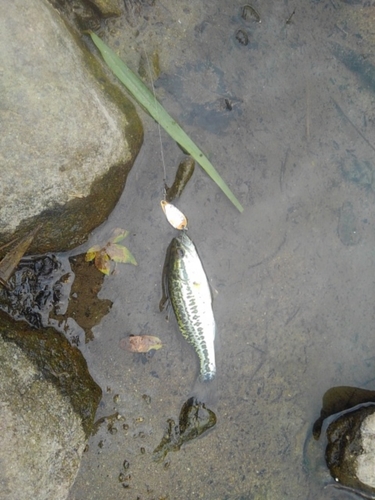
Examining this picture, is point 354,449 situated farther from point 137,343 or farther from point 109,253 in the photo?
point 109,253

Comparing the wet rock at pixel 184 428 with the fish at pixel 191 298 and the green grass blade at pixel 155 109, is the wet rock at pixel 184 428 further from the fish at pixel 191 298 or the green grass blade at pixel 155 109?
the green grass blade at pixel 155 109

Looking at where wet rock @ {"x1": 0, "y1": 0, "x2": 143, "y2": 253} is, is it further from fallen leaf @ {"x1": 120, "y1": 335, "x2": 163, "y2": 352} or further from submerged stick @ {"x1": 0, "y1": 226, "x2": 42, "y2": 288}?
fallen leaf @ {"x1": 120, "y1": 335, "x2": 163, "y2": 352}

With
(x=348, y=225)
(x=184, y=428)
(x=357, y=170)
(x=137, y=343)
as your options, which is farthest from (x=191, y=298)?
(x=357, y=170)

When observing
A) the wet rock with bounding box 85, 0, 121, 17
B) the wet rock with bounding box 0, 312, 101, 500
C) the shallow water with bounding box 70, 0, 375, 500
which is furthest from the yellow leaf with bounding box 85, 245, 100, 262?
the wet rock with bounding box 85, 0, 121, 17

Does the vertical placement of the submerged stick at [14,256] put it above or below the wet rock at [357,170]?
above

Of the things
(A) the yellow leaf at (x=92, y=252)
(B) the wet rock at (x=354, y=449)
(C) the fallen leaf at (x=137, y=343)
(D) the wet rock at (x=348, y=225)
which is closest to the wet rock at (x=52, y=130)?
(A) the yellow leaf at (x=92, y=252)

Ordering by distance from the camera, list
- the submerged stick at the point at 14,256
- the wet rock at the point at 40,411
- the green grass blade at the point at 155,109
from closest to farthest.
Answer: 1. the wet rock at the point at 40,411
2. the submerged stick at the point at 14,256
3. the green grass blade at the point at 155,109
